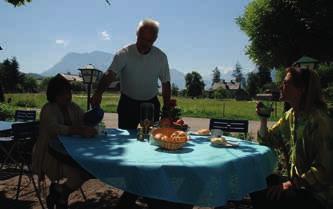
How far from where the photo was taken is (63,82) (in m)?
4.49

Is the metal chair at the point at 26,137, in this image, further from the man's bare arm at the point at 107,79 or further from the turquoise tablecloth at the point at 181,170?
the turquoise tablecloth at the point at 181,170

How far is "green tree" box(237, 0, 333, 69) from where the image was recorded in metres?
13.9

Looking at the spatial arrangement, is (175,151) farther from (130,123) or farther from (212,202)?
(130,123)

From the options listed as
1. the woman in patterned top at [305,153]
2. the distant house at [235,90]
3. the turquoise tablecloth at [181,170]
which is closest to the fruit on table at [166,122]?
the turquoise tablecloth at [181,170]

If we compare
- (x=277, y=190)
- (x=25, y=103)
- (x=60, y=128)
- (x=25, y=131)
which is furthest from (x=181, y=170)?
(x=25, y=103)

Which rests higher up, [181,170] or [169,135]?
[169,135]

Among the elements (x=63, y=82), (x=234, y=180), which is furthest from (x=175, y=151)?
(x=63, y=82)

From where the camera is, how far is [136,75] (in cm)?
507

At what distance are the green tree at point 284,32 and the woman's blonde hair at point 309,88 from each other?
34.8ft

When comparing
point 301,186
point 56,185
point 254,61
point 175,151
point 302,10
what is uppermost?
point 302,10

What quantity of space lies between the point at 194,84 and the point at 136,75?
110m

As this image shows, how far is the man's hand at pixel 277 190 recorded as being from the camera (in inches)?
128

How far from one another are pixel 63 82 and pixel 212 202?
2.41 meters

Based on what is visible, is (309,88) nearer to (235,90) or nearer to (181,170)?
(181,170)
